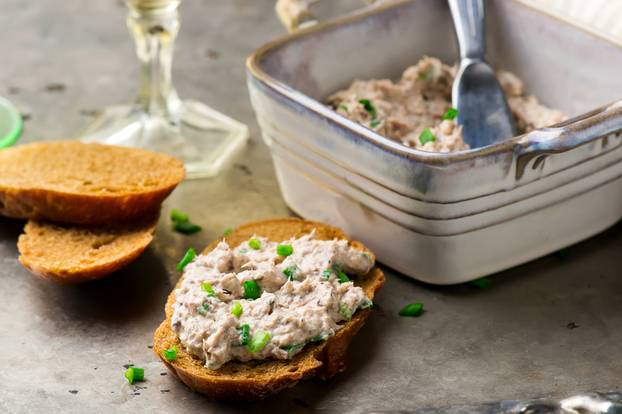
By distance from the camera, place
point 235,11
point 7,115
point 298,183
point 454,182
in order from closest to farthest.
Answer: point 454,182
point 298,183
point 7,115
point 235,11

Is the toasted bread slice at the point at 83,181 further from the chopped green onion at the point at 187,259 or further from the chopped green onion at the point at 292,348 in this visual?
the chopped green onion at the point at 292,348

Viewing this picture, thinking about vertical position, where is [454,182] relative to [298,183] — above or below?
above

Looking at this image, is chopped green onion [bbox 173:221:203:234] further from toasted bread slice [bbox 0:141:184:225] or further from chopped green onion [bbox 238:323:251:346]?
chopped green onion [bbox 238:323:251:346]

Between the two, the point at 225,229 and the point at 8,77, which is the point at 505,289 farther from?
the point at 8,77

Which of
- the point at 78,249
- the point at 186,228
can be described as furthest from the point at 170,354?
the point at 186,228

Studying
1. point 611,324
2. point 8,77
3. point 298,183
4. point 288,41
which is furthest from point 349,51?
point 8,77

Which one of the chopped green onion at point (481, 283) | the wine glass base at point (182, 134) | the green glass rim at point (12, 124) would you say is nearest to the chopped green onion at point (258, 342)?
the chopped green onion at point (481, 283)
